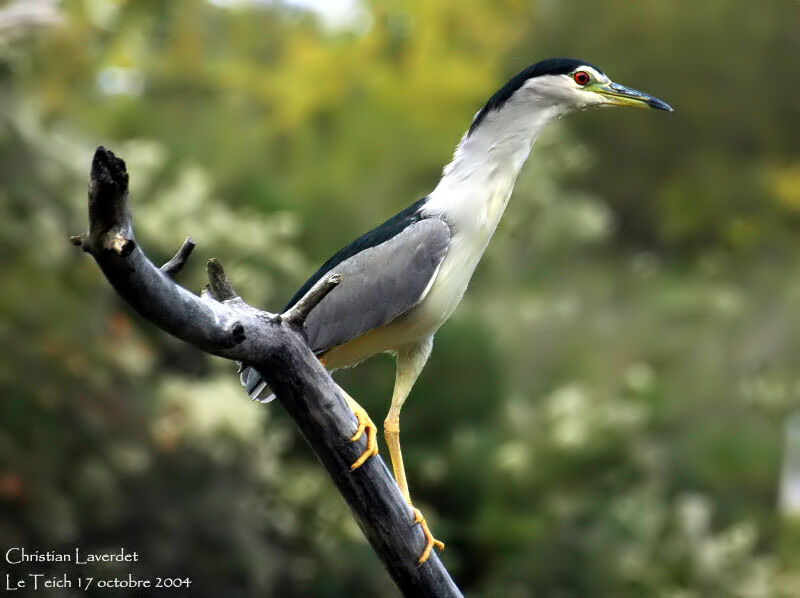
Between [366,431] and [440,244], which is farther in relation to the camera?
[440,244]

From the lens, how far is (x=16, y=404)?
7.29 meters

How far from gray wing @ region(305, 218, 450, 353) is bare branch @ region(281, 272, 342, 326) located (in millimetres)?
462

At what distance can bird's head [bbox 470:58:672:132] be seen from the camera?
3.18m

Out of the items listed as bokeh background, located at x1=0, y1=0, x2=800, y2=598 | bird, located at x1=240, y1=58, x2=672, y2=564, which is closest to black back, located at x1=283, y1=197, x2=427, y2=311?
bird, located at x1=240, y1=58, x2=672, y2=564

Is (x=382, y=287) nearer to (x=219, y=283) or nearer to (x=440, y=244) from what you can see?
(x=440, y=244)

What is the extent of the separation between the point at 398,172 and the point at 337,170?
711mm

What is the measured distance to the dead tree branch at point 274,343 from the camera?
2051mm

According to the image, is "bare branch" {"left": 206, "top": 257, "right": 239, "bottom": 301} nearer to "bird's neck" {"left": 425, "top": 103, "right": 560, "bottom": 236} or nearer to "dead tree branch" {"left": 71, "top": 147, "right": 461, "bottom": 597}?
"dead tree branch" {"left": 71, "top": 147, "right": 461, "bottom": 597}

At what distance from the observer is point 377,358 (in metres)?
8.96

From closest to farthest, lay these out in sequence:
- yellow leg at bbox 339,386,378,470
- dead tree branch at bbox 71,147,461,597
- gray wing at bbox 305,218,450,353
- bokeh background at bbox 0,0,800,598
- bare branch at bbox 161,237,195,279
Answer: dead tree branch at bbox 71,147,461,597, bare branch at bbox 161,237,195,279, yellow leg at bbox 339,386,378,470, gray wing at bbox 305,218,450,353, bokeh background at bbox 0,0,800,598

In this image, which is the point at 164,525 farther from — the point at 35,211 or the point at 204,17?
the point at 204,17

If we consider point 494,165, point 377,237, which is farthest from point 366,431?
point 494,165

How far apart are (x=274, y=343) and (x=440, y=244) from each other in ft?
2.40

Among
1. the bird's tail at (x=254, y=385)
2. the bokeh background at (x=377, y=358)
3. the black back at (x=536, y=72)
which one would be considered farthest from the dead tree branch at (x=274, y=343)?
the bokeh background at (x=377, y=358)
